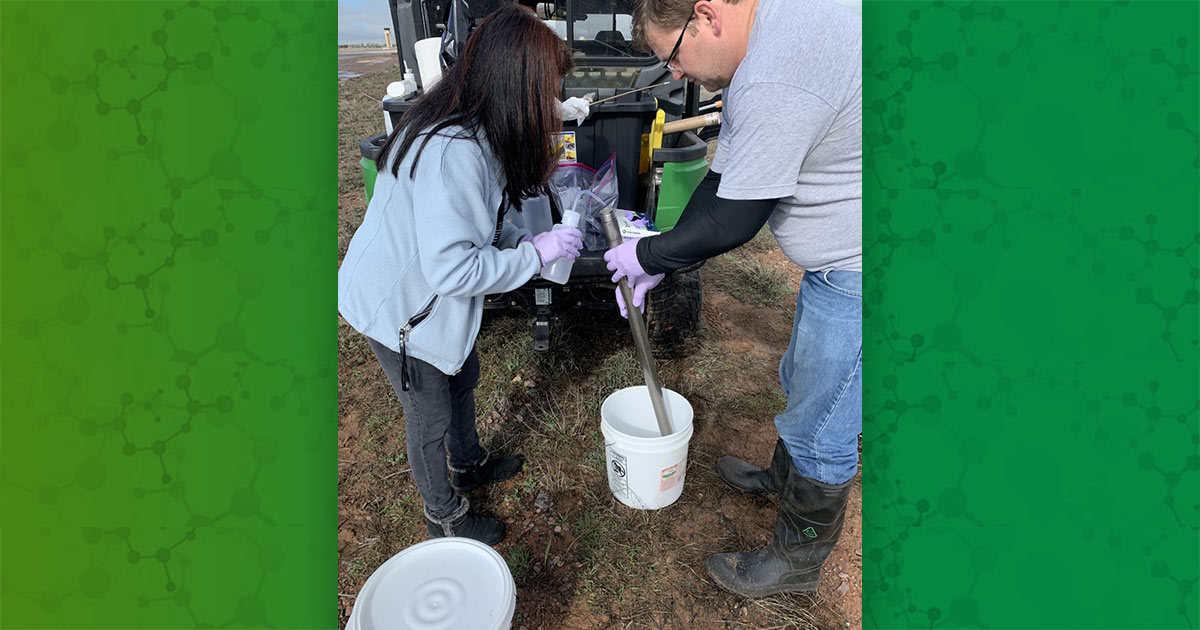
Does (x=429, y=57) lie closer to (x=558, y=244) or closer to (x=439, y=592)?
(x=558, y=244)

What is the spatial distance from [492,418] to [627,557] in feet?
3.56

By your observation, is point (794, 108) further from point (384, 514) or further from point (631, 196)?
point (384, 514)

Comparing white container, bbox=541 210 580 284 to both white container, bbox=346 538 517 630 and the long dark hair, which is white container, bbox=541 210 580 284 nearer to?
the long dark hair

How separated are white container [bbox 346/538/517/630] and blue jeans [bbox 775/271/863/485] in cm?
105

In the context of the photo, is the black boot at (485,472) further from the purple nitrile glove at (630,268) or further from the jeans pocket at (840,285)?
the jeans pocket at (840,285)

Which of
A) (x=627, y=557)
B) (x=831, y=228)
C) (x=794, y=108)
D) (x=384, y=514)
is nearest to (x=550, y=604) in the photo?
(x=627, y=557)

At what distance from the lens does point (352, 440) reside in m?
2.96

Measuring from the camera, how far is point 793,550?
214 centimetres

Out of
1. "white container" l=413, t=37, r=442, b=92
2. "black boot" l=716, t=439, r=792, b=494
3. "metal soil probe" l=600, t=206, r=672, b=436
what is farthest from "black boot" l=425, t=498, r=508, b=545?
"white container" l=413, t=37, r=442, b=92

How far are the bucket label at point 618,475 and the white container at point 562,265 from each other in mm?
740

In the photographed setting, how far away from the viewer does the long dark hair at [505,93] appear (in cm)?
151

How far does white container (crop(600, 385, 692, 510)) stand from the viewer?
89.0 inches

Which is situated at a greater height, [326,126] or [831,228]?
[326,126]

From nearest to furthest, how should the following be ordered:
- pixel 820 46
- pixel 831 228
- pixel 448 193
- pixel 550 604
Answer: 1. pixel 820 46
2. pixel 448 193
3. pixel 831 228
4. pixel 550 604
